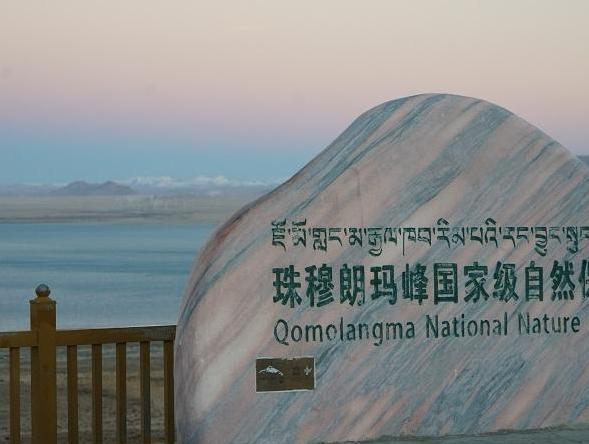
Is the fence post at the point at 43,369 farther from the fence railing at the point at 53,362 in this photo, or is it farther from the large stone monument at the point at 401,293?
the large stone monument at the point at 401,293

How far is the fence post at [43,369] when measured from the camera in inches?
301

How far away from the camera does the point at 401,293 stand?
7.37 metres

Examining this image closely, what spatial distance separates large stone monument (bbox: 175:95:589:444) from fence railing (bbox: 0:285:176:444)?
0.93 metres

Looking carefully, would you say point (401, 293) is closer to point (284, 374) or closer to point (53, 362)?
point (284, 374)

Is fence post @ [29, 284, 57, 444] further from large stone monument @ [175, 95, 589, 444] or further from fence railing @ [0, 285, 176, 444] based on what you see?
large stone monument @ [175, 95, 589, 444]

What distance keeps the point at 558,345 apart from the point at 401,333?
3.64 feet

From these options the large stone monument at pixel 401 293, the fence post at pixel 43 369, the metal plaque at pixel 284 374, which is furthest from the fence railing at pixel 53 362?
the metal plaque at pixel 284 374

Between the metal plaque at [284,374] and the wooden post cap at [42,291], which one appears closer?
the metal plaque at [284,374]

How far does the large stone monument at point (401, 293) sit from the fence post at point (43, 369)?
1.03 m

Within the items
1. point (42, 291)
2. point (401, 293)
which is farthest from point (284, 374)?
point (42, 291)

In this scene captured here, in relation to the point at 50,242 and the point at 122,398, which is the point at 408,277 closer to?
the point at 122,398

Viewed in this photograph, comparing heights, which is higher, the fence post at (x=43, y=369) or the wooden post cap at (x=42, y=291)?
the wooden post cap at (x=42, y=291)

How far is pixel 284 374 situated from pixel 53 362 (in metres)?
1.60

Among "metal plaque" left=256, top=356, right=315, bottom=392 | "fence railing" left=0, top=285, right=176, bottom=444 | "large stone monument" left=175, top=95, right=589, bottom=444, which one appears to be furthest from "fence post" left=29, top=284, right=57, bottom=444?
"metal plaque" left=256, top=356, right=315, bottom=392
